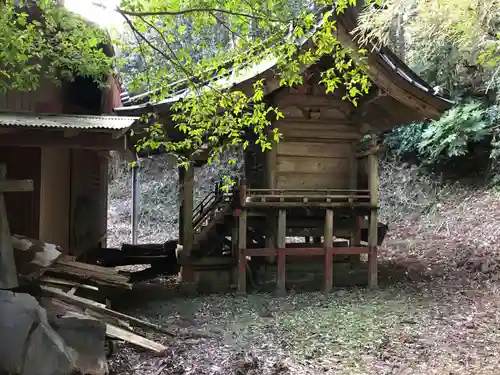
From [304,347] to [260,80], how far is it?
4.51m

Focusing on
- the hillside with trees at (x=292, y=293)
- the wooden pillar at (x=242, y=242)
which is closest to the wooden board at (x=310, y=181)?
the wooden pillar at (x=242, y=242)

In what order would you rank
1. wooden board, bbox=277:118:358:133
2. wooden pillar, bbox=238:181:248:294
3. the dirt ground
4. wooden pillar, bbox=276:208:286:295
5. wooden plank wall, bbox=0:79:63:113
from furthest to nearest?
wooden board, bbox=277:118:358:133 < wooden pillar, bbox=276:208:286:295 < wooden pillar, bbox=238:181:248:294 < wooden plank wall, bbox=0:79:63:113 < the dirt ground

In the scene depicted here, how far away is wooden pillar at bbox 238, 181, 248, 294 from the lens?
9.01m

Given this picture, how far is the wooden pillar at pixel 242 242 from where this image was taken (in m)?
9.01

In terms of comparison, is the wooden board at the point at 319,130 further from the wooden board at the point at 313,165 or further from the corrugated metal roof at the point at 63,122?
the corrugated metal roof at the point at 63,122

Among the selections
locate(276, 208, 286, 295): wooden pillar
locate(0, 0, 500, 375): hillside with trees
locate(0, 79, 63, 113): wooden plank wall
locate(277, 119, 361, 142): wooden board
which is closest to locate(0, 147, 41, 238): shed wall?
locate(0, 79, 63, 113): wooden plank wall

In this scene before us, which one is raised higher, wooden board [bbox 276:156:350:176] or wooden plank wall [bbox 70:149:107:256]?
wooden board [bbox 276:156:350:176]

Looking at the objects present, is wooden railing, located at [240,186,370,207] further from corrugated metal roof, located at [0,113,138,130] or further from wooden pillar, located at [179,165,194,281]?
corrugated metal roof, located at [0,113,138,130]

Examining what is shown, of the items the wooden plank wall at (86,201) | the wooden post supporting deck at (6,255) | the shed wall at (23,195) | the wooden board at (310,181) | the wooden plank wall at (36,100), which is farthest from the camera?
the wooden board at (310,181)

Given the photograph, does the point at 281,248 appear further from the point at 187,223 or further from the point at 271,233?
the point at 187,223

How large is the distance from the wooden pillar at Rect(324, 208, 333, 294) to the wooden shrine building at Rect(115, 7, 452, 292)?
0.02 m

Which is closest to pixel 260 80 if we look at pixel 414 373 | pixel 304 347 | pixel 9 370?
pixel 304 347

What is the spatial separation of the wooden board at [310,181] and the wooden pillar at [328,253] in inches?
35.7

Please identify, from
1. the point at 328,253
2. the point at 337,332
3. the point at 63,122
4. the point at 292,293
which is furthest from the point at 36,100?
the point at 337,332
